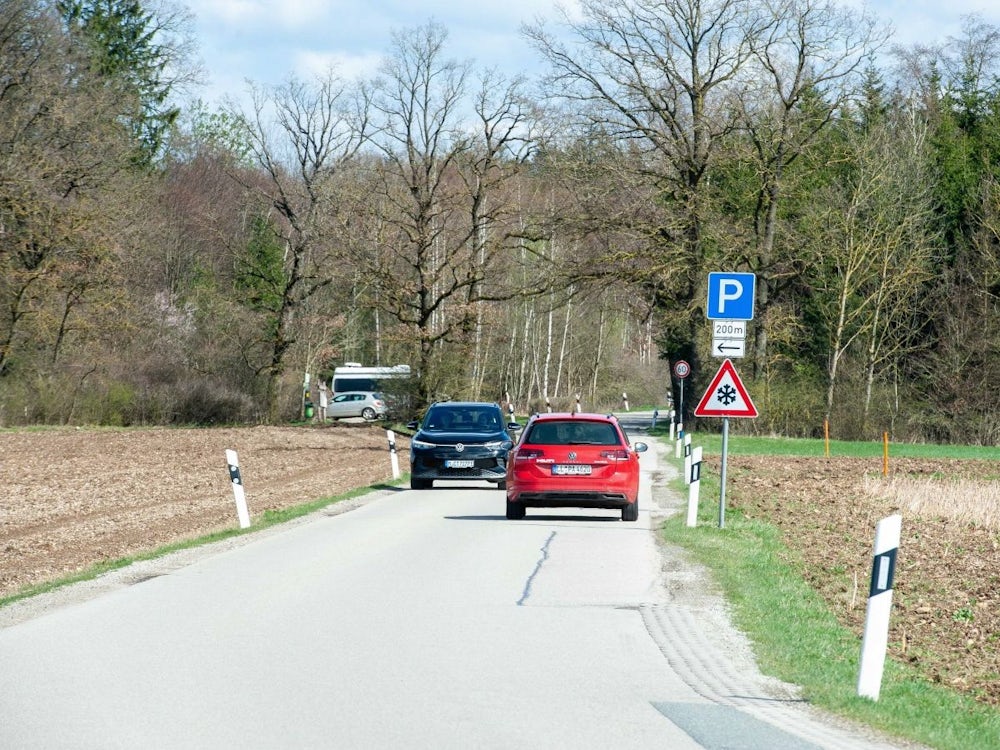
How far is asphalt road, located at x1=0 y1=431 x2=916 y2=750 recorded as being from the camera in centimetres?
717

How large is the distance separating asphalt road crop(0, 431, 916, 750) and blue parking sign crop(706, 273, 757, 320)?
415 centimetres

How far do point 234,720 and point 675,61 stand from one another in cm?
4721

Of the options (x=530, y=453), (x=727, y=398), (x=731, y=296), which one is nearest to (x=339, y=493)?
(x=530, y=453)

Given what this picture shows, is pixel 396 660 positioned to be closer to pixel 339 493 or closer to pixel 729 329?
pixel 729 329

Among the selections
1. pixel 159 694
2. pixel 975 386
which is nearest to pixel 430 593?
pixel 159 694

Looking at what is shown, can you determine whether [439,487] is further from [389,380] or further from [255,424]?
[255,424]

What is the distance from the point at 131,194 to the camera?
56.6 meters

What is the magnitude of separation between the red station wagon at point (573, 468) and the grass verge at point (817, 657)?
3.18 metres

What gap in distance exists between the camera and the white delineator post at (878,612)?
8266 millimetres

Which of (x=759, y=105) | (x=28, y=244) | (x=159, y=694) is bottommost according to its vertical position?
(x=159, y=694)

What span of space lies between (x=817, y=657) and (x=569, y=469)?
432 inches

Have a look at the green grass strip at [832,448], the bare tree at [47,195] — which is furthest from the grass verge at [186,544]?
the bare tree at [47,195]

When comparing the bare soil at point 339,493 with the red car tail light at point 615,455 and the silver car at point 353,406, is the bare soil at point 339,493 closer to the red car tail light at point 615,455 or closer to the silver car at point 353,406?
the red car tail light at point 615,455

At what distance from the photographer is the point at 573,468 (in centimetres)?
2081
